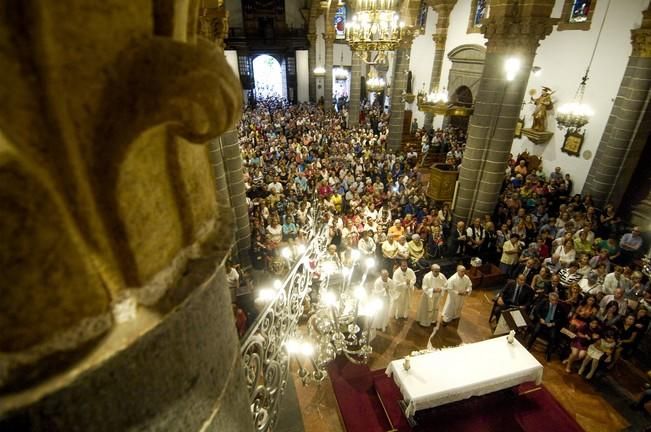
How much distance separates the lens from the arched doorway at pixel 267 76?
36094mm

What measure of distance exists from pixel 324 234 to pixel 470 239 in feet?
22.9

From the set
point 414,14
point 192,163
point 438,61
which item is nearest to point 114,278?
point 192,163

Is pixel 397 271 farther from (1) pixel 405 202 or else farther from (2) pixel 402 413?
(1) pixel 405 202

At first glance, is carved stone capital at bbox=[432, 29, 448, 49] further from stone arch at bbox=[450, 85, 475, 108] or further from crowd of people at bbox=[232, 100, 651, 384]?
crowd of people at bbox=[232, 100, 651, 384]

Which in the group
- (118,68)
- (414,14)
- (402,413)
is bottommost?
(402,413)

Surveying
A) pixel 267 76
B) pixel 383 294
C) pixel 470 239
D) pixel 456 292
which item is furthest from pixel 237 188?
pixel 267 76

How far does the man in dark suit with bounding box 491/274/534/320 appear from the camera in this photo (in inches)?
303

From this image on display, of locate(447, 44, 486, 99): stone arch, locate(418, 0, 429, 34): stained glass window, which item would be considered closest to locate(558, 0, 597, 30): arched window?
locate(447, 44, 486, 99): stone arch

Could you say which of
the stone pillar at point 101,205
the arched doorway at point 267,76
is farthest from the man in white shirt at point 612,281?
the arched doorway at point 267,76

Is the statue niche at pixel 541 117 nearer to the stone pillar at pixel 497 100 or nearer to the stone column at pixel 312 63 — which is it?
the stone pillar at pixel 497 100

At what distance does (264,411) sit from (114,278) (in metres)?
1.82

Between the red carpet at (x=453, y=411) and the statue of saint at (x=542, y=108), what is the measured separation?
39.7 ft

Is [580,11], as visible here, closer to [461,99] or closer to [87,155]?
[461,99]

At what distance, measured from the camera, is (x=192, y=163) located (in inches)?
37.3
